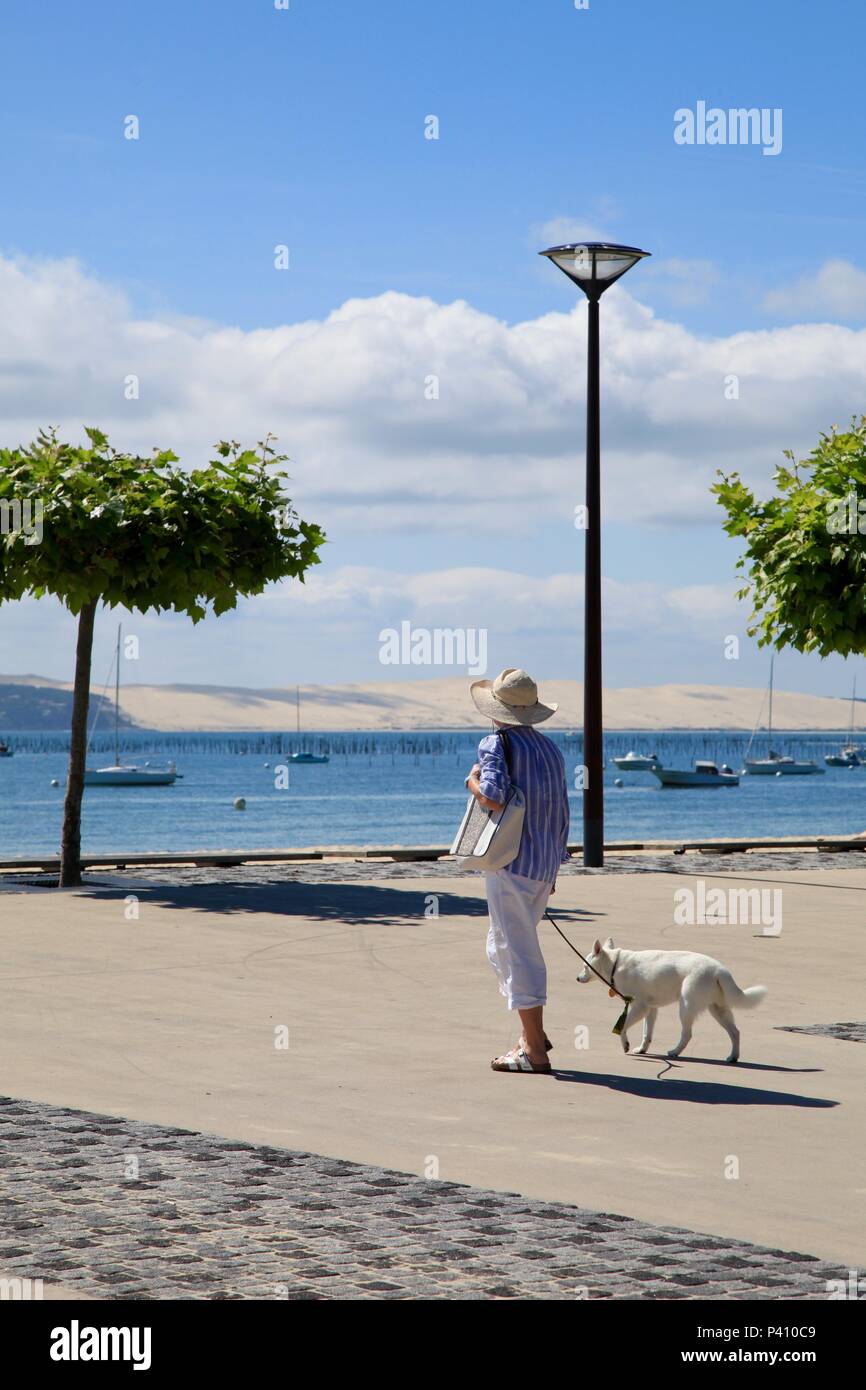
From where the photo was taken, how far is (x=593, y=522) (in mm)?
21844

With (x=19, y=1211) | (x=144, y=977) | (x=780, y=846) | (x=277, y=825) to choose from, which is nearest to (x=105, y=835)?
(x=277, y=825)

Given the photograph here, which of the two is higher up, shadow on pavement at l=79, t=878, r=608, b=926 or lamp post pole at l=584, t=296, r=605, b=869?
lamp post pole at l=584, t=296, r=605, b=869

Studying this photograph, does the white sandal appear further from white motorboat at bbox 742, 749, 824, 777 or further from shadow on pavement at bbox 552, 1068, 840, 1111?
white motorboat at bbox 742, 749, 824, 777

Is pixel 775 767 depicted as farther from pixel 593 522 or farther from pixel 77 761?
pixel 77 761

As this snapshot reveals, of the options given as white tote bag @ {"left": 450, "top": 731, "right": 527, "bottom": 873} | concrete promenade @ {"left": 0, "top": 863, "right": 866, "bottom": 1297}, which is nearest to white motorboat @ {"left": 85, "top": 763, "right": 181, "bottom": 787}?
concrete promenade @ {"left": 0, "top": 863, "right": 866, "bottom": 1297}

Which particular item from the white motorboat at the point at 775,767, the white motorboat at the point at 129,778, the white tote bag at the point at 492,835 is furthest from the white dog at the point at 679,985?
the white motorboat at the point at 775,767

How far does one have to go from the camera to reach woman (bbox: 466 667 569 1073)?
8.88 metres

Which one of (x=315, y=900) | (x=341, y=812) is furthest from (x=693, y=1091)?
(x=341, y=812)

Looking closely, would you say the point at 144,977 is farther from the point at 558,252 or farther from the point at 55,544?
the point at 558,252

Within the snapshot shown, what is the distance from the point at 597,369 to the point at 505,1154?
15.8m

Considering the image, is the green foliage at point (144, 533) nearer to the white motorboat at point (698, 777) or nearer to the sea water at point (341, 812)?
the sea water at point (341, 812)

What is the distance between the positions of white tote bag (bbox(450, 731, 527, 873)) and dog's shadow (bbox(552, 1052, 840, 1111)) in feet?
3.79

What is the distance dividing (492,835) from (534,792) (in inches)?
13.3

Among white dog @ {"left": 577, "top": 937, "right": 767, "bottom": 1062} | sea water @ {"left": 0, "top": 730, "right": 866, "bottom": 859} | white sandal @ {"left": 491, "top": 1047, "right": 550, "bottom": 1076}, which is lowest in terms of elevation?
sea water @ {"left": 0, "top": 730, "right": 866, "bottom": 859}
